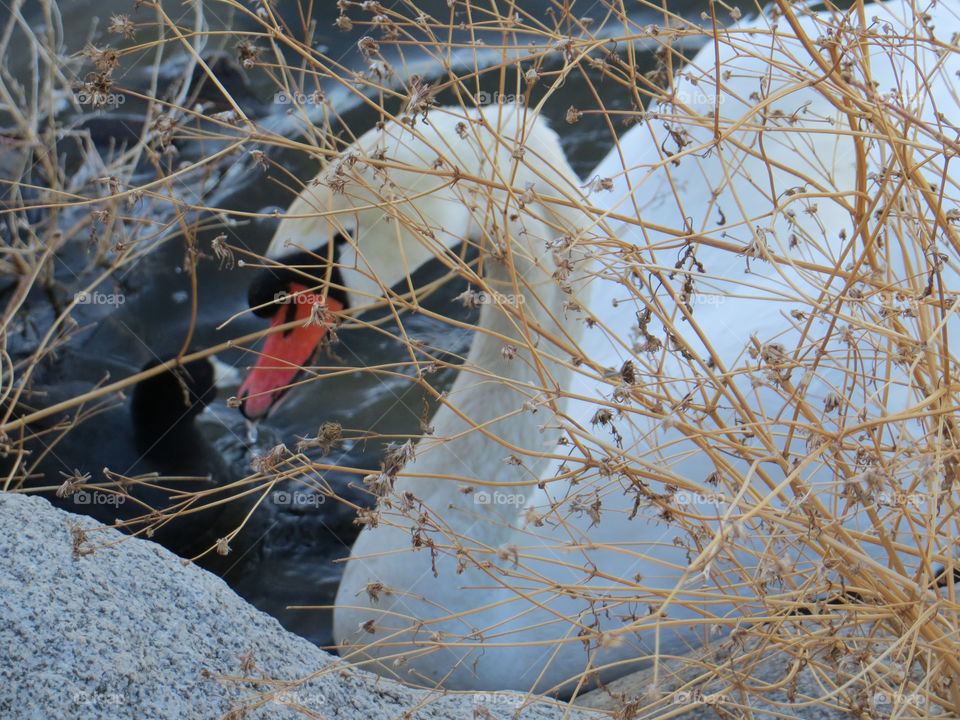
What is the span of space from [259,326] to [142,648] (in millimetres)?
1210

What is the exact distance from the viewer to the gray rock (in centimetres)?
80

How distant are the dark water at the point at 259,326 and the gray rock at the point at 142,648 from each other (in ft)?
1.69

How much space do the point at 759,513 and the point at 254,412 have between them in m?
1.11

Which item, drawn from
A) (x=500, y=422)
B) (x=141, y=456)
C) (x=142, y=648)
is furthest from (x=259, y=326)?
(x=142, y=648)

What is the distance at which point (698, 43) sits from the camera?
8.14 feet

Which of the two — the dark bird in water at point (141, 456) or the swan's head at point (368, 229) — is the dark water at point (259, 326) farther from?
the swan's head at point (368, 229)

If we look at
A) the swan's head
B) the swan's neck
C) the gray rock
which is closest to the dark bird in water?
the swan's head

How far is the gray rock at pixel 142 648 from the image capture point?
803 mm

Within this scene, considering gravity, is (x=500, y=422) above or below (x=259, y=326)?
above

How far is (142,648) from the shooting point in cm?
86

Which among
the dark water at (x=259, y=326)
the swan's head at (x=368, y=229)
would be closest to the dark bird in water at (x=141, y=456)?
the dark water at (x=259, y=326)

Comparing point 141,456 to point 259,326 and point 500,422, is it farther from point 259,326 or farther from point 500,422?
point 500,422

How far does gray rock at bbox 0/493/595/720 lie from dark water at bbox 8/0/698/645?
0.52m

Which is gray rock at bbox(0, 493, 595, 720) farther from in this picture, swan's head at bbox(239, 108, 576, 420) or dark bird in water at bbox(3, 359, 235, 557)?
dark bird in water at bbox(3, 359, 235, 557)
